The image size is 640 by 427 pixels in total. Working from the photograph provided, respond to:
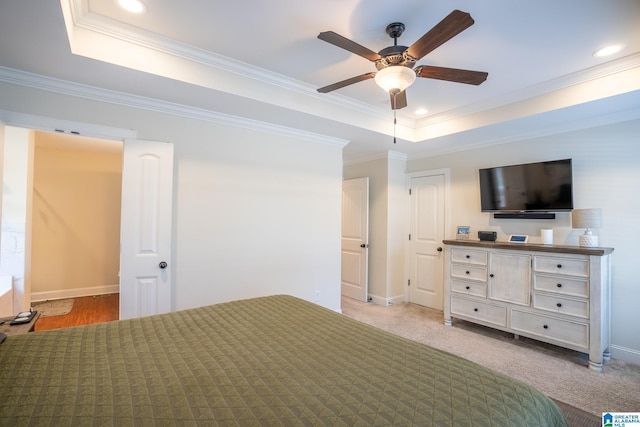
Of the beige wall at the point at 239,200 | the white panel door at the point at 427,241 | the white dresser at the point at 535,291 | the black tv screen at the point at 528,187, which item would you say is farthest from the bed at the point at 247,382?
the white panel door at the point at 427,241

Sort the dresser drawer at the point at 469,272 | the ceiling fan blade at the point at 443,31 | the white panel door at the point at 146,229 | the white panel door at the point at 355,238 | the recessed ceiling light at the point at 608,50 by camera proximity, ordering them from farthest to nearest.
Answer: the white panel door at the point at 355,238
the dresser drawer at the point at 469,272
the white panel door at the point at 146,229
the recessed ceiling light at the point at 608,50
the ceiling fan blade at the point at 443,31

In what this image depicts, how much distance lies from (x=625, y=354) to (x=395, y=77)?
345 centimetres

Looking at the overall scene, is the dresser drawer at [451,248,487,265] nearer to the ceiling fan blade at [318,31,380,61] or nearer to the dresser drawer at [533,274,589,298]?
the dresser drawer at [533,274,589,298]

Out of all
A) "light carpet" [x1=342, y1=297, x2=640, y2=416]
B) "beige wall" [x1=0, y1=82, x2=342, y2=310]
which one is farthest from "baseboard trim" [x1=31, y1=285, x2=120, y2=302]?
"light carpet" [x1=342, y1=297, x2=640, y2=416]

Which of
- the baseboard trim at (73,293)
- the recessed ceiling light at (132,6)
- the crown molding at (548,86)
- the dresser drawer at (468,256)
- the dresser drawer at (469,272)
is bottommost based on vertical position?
the baseboard trim at (73,293)

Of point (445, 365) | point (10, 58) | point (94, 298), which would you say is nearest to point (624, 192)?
point (445, 365)

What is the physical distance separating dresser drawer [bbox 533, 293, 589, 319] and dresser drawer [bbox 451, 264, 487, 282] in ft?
1.73

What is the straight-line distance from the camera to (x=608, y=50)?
7.54 feet

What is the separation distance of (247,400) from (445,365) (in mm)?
772

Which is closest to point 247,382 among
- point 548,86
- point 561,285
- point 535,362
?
point 535,362

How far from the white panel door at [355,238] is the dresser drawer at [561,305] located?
2.28m

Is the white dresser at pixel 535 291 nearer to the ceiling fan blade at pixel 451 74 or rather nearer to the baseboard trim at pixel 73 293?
the ceiling fan blade at pixel 451 74

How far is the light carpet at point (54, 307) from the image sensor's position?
156 inches

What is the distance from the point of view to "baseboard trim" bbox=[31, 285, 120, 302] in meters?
4.54
